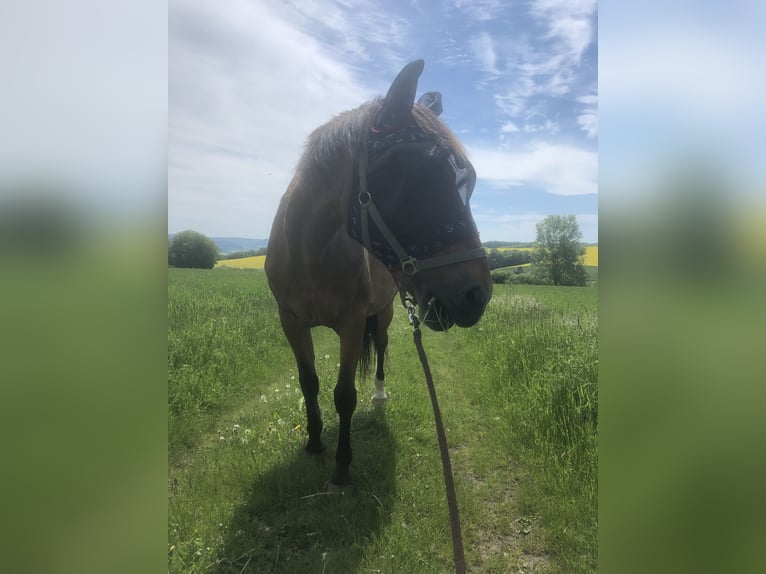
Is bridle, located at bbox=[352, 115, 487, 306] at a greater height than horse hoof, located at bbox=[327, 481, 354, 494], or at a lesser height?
greater

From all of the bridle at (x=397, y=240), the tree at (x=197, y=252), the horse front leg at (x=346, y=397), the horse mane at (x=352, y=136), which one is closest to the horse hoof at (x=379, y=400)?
the horse front leg at (x=346, y=397)

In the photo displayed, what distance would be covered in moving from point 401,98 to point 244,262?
41.6 meters

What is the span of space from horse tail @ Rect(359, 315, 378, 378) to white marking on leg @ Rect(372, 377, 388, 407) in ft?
1.07

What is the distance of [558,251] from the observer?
33.3 metres

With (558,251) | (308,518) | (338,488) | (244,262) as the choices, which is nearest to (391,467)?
(338,488)

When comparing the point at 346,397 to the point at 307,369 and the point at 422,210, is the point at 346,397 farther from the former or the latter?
the point at 422,210

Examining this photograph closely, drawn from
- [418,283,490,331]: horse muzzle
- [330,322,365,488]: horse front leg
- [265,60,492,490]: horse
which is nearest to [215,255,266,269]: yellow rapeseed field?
[330,322,365,488]: horse front leg

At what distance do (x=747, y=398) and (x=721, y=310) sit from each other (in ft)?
0.67

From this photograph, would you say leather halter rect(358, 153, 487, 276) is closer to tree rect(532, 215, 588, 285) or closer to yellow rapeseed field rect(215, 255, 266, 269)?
tree rect(532, 215, 588, 285)

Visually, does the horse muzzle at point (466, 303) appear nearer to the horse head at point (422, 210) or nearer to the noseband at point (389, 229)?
the horse head at point (422, 210)

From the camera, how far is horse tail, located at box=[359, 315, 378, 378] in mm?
4863

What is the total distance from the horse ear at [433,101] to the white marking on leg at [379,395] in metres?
3.58

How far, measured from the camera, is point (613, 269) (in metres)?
0.95

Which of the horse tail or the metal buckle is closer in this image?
the metal buckle
